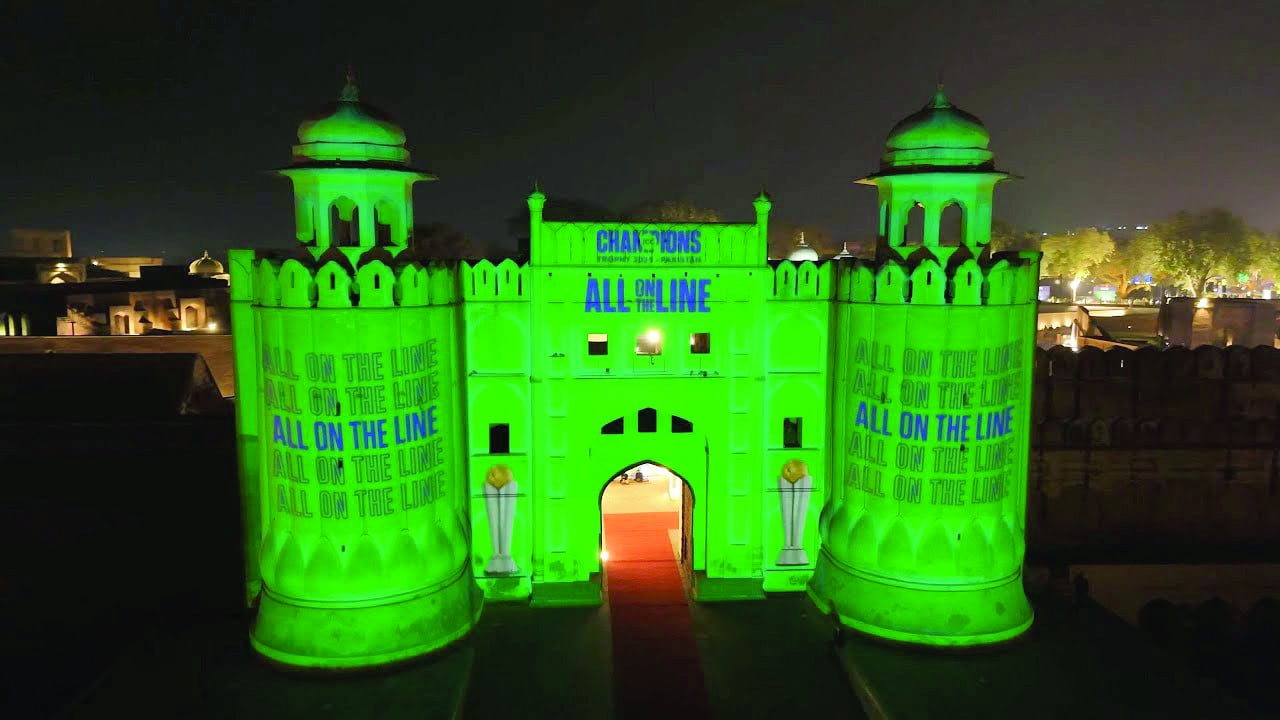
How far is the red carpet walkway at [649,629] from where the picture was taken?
1452cm

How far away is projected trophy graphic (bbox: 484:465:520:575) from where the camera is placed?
17703 millimetres

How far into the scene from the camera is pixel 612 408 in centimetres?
1769

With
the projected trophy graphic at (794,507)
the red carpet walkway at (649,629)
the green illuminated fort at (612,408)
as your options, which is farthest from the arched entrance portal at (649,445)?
the projected trophy graphic at (794,507)

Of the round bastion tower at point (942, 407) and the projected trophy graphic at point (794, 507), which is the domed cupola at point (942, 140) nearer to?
the round bastion tower at point (942, 407)

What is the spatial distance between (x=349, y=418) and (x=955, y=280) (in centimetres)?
1193

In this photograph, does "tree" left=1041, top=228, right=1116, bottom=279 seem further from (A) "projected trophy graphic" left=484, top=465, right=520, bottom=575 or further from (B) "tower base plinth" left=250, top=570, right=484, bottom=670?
(B) "tower base plinth" left=250, top=570, right=484, bottom=670

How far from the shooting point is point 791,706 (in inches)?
562

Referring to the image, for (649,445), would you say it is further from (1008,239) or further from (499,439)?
(1008,239)

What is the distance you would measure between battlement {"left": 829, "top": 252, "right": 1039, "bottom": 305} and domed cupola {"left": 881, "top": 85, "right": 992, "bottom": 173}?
194 cm

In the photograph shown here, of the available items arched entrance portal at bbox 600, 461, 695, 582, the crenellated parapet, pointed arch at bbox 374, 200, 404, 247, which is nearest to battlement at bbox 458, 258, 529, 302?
pointed arch at bbox 374, 200, 404, 247

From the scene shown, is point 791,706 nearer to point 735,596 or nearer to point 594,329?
point 735,596

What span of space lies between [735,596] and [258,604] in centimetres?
1025

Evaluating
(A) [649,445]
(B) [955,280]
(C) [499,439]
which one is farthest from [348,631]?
(B) [955,280]

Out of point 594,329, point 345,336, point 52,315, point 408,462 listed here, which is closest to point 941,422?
point 594,329
